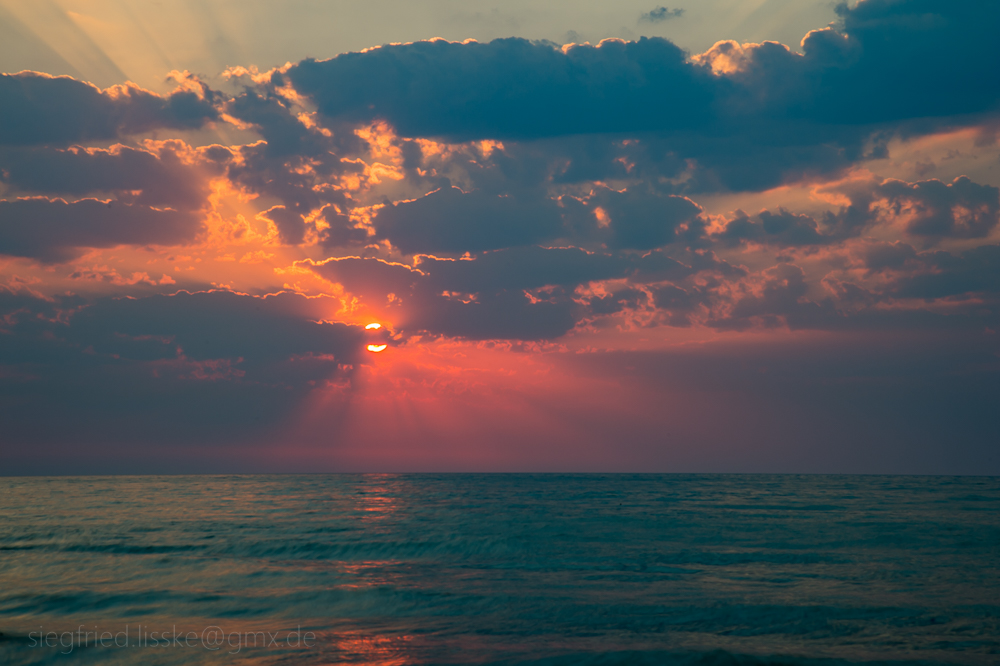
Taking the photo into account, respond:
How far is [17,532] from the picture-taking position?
3647 cm

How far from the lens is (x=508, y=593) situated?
19719mm

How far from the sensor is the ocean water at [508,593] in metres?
13.9

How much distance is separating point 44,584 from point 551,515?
32.8 m

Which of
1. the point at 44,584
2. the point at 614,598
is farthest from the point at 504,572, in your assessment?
the point at 44,584

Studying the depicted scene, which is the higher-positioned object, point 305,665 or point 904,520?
point 305,665

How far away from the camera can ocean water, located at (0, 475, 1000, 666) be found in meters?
13.9

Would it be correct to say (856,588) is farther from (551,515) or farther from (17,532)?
(17,532)

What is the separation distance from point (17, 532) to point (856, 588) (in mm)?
45055

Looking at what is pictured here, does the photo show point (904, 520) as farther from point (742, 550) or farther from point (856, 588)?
point (856, 588)

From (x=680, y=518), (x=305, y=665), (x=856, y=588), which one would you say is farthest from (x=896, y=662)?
(x=680, y=518)

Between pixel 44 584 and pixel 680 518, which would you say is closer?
pixel 44 584

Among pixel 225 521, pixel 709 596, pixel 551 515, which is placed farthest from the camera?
pixel 551 515

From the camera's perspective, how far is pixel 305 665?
12.8 metres

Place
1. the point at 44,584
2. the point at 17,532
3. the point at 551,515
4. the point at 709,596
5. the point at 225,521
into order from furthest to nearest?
the point at 551,515, the point at 225,521, the point at 17,532, the point at 44,584, the point at 709,596
